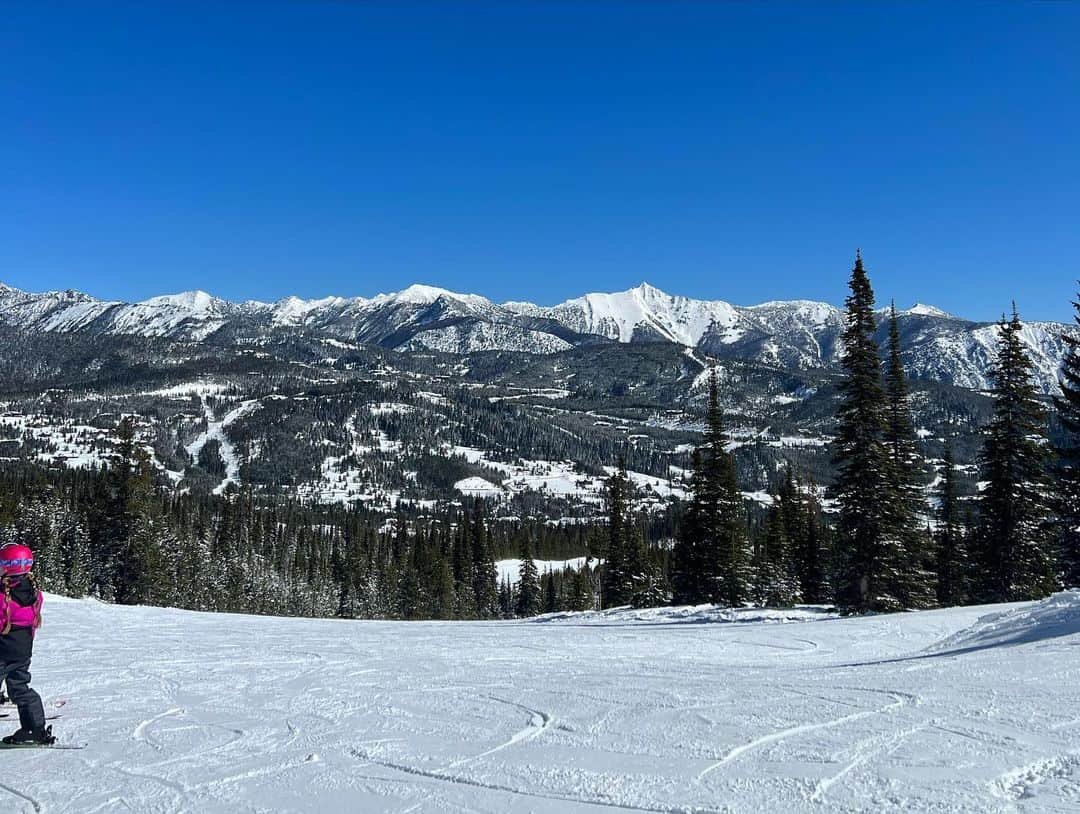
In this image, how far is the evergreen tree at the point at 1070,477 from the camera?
28.7 metres

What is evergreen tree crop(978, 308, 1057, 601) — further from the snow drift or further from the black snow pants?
the black snow pants

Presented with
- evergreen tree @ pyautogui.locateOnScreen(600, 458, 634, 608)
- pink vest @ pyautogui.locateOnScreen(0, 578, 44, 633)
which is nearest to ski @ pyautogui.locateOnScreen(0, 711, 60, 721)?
pink vest @ pyautogui.locateOnScreen(0, 578, 44, 633)

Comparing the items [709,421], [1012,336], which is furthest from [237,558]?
[1012,336]

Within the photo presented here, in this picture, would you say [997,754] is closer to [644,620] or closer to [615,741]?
[615,741]

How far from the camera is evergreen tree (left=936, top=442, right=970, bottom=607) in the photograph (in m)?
39.3

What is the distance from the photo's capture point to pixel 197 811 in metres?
5.81

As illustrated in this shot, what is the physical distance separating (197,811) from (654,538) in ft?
571

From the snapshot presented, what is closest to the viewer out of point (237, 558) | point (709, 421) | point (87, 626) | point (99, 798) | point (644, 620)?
point (99, 798)

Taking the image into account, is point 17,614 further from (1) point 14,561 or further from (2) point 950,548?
(2) point 950,548

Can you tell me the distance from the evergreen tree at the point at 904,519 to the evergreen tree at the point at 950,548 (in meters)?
8.58

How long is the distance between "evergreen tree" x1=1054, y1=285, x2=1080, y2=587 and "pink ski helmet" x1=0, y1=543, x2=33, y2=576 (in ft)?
109

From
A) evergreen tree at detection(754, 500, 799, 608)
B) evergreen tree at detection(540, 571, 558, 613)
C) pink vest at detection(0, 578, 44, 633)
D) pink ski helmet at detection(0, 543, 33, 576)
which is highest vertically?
pink ski helmet at detection(0, 543, 33, 576)

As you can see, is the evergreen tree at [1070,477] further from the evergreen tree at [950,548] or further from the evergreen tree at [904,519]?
the evergreen tree at [950,548]

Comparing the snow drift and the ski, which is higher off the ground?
the snow drift
